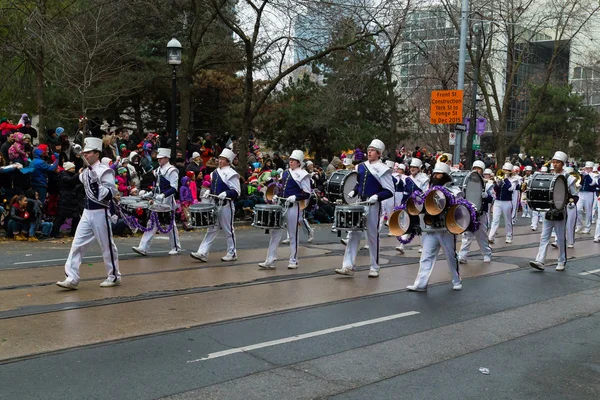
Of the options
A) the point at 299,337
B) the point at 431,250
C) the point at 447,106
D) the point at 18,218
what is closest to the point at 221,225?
the point at 431,250

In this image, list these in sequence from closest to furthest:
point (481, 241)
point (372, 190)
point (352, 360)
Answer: point (352, 360), point (372, 190), point (481, 241)

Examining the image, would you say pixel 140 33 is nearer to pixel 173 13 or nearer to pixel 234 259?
pixel 173 13

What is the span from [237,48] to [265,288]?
1748 centimetres

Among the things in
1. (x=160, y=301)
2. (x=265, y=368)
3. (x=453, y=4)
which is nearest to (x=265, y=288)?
(x=160, y=301)

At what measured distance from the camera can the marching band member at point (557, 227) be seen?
1313cm

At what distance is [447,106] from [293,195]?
14887mm

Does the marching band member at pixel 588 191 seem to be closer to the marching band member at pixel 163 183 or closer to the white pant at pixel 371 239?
the white pant at pixel 371 239

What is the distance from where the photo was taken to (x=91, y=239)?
1007 cm

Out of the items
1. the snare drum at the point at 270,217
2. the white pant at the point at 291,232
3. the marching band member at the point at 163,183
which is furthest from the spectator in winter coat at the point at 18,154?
the white pant at the point at 291,232

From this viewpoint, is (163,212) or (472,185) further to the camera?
(163,212)

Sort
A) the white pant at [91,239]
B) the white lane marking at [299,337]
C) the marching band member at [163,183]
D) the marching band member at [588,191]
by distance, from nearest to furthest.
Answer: the white lane marking at [299,337]
the white pant at [91,239]
the marching band member at [163,183]
the marching band member at [588,191]

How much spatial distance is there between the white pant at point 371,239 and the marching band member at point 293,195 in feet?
3.87

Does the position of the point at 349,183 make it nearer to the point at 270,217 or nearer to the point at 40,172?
the point at 270,217

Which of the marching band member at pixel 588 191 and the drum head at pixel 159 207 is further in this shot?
the marching band member at pixel 588 191
